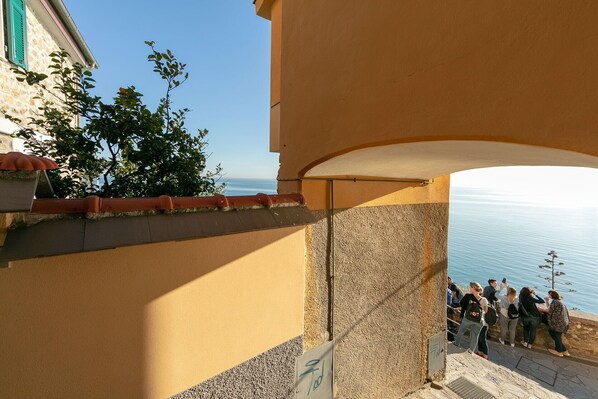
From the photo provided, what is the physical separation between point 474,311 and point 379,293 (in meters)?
4.38

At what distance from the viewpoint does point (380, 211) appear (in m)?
3.93

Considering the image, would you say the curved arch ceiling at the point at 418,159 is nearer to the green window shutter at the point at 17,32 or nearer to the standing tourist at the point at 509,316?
the green window shutter at the point at 17,32

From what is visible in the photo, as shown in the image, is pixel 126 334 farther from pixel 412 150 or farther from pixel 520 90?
pixel 520 90

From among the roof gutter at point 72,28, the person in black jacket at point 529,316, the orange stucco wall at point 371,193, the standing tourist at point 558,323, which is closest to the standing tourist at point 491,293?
the person in black jacket at point 529,316

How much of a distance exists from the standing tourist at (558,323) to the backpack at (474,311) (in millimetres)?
2156

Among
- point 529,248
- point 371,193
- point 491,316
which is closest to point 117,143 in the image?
point 371,193

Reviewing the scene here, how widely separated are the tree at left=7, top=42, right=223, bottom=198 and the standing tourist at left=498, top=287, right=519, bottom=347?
8.62 metres

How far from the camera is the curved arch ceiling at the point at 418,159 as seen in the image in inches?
76.6

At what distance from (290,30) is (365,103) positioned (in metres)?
1.93

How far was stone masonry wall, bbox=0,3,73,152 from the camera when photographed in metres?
4.18

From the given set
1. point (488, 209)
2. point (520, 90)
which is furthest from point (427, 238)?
point (488, 209)

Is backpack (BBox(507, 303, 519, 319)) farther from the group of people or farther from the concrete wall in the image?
the concrete wall

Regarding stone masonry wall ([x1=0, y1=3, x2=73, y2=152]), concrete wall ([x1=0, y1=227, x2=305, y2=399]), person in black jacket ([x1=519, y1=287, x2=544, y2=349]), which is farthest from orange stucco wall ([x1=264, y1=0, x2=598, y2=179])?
person in black jacket ([x1=519, y1=287, x2=544, y2=349])

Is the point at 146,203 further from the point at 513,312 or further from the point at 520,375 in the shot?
the point at 513,312
